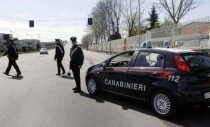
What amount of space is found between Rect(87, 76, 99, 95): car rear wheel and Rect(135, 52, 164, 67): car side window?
1.97 metres

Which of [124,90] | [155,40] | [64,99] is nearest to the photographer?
[124,90]

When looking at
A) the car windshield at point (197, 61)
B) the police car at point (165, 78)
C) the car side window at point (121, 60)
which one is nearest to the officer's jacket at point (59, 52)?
the car side window at point (121, 60)

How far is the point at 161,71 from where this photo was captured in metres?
7.56

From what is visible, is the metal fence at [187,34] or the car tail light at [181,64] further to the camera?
the metal fence at [187,34]

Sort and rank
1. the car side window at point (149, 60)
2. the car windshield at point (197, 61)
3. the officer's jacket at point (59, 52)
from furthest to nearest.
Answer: the officer's jacket at point (59, 52)
the car side window at point (149, 60)
the car windshield at point (197, 61)

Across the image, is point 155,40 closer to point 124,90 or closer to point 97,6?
point 124,90

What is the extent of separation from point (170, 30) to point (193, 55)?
16.9 m

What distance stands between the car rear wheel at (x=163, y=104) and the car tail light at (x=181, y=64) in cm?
61

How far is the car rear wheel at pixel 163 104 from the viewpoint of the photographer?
7238mm

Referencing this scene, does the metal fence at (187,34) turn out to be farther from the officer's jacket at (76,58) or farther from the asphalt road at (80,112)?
the asphalt road at (80,112)

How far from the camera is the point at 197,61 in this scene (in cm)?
760

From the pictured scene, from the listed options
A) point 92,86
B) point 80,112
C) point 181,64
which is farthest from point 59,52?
point 181,64

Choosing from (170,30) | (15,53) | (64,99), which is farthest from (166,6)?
(64,99)

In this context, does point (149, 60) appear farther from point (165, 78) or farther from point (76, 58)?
point (76, 58)
